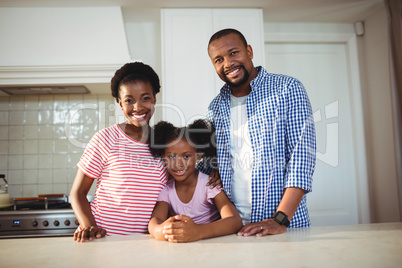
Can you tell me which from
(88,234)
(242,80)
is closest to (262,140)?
(242,80)

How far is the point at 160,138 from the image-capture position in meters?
1.19

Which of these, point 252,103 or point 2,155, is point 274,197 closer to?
point 252,103

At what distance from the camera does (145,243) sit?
75 cm

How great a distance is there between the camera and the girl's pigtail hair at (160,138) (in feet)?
3.64

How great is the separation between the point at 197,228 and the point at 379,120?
227cm

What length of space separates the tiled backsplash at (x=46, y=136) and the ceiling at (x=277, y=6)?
0.71 m

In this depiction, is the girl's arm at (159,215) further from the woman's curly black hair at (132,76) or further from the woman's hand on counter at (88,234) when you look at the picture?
the woman's curly black hair at (132,76)

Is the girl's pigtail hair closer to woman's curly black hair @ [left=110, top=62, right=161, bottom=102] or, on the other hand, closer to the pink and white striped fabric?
the pink and white striped fabric

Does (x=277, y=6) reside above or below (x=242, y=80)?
above

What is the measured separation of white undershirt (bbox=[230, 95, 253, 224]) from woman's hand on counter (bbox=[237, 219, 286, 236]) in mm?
244

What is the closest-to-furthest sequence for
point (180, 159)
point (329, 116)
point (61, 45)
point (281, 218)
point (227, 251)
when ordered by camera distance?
point (227, 251)
point (281, 218)
point (180, 159)
point (61, 45)
point (329, 116)

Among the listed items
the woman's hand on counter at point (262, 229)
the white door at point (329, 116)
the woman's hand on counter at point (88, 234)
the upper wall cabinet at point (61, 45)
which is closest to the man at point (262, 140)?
the woman's hand on counter at point (262, 229)

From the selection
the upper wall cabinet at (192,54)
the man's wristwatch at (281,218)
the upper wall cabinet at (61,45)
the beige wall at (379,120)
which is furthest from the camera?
the beige wall at (379,120)

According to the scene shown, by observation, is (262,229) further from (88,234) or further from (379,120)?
(379,120)
